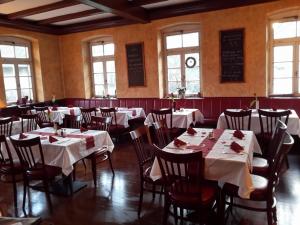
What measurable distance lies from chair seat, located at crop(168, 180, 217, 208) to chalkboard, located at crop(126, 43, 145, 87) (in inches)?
203

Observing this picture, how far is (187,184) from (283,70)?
16.0 ft

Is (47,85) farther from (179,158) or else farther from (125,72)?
(179,158)

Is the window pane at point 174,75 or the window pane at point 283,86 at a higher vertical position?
the window pane at point 174,75

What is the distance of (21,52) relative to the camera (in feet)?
25.4

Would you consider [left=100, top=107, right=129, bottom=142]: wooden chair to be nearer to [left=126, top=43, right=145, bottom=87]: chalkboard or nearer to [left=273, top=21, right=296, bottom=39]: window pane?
[left=126, top=43, right=145, bottom=87]: chalkboard

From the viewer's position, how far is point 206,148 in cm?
276

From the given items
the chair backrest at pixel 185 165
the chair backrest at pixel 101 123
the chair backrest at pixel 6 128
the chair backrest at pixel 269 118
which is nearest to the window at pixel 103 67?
the chair backrest at pixel 6 128

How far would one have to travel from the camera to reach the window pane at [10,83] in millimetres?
7223

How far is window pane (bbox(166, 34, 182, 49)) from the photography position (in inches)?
277

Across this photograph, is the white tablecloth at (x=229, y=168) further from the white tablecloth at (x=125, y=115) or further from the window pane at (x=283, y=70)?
the window pane at (x=283, y=70)

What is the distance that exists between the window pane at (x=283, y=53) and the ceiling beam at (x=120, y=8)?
3.23 metres

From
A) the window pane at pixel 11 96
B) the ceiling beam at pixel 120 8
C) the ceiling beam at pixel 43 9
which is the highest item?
the ceiling beam at pixel 43 9

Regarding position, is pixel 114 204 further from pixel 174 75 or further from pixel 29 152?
pixel 174 75

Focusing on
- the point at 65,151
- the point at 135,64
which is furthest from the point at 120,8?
the point at 65,151
